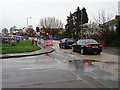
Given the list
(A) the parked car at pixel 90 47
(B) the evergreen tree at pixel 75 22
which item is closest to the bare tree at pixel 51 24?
(B) the evergreen tree at pixel 75 22

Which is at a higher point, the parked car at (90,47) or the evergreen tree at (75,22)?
the evergreen tree at (75,22)

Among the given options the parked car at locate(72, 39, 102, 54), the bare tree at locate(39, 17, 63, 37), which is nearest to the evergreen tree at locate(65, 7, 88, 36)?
the bare tree at locate(39, 17, 63, 37)

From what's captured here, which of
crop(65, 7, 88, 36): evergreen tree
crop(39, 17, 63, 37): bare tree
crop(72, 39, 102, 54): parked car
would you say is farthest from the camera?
crop(39, 17, 63, 37): bare tree

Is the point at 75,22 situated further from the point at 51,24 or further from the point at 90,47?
the point at 90,47

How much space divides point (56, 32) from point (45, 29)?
18.2 feet

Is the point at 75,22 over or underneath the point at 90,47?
over

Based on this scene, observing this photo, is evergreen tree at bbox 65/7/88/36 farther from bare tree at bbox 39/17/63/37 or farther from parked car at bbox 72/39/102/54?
parked car at bbox 72/39/102/54

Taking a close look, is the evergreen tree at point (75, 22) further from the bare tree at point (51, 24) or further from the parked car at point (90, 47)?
the parked car at point (90, 47)

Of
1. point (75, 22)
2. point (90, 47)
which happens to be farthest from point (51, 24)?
point (90, 47)

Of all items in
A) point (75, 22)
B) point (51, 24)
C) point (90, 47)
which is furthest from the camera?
point (51, 24)

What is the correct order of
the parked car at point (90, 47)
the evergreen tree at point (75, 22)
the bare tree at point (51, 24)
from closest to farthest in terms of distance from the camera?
the parked car at point (90, 47) < the evergreen tree at point (75, 22) < the bare tree at point (51, 24)

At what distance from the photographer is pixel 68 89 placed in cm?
753

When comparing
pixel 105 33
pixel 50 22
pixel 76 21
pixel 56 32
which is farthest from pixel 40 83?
pixel 50 22

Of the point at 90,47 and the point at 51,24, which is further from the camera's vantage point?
the point at 51,24
